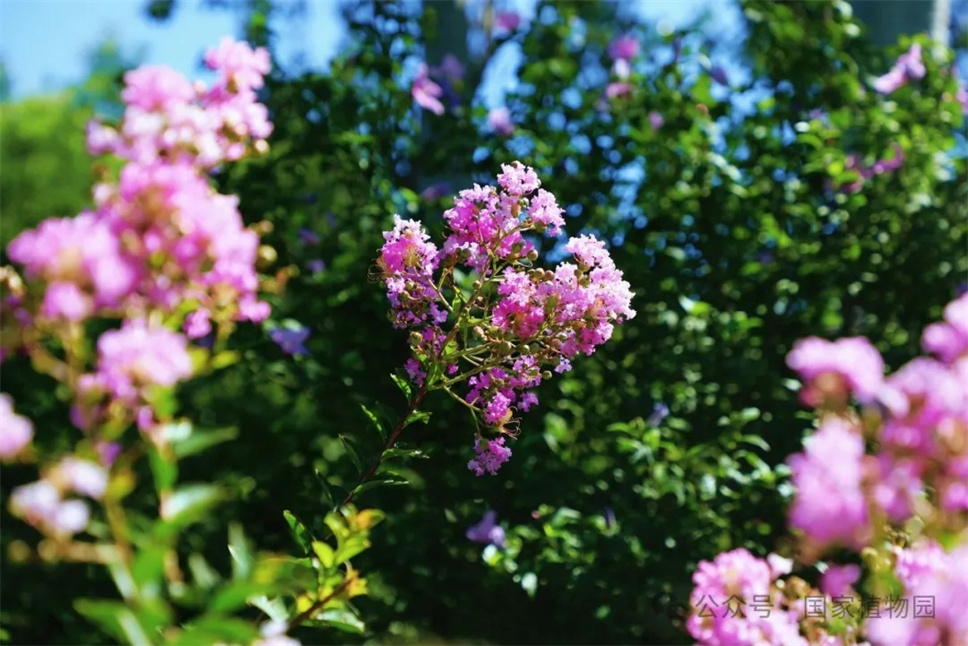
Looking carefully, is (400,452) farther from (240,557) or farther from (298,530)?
(240,557)

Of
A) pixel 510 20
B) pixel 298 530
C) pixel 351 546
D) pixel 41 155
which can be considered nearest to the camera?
pixel 351 546

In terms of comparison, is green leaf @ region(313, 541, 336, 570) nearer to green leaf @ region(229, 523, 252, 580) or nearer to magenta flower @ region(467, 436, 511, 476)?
green leaf @ region(229, 523, 252, 580)

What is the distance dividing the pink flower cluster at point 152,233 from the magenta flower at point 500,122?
1919 millimetres

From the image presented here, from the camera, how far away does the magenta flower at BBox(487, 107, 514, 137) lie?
3.12 m

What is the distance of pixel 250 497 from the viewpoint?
2.95 meters

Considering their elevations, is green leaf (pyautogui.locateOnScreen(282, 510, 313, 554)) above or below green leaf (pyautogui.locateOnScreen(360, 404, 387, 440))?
below

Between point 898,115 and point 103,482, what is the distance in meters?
2.92

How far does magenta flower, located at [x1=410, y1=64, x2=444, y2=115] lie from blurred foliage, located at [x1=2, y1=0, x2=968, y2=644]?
0.23 feet

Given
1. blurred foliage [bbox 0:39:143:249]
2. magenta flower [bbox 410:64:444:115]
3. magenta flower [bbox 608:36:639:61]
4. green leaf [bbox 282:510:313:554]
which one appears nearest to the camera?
green leaf [bbox 282:510:313:554]

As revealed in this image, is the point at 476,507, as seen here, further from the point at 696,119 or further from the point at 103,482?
the point at 103,482

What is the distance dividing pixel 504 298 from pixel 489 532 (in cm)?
110

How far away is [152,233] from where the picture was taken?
99 centimetres

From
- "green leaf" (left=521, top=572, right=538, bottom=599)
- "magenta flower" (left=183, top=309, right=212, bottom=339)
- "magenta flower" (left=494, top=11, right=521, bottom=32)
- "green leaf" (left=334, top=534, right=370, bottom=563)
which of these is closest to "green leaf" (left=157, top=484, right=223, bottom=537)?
"magenta flower" (left=183, top=309, right=212, bottom=339)

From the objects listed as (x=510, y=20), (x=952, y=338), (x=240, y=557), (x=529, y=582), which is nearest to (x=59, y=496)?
(x=240, y=557)
